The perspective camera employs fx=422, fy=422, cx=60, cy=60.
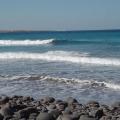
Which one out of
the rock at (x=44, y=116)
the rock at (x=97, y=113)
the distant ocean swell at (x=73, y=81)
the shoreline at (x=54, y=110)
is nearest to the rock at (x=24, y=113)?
the shoreline at (x=54, y=110)

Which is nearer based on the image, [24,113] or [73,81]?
[24,113]

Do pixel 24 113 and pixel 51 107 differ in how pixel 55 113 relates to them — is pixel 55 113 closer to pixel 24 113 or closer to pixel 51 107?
pixel 24 113

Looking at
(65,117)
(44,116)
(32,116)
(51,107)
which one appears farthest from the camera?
(51,107)

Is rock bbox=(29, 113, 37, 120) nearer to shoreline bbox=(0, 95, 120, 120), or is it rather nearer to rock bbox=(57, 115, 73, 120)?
shoreline bbox=(0, 95, 120, 120)

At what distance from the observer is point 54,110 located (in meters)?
9.60

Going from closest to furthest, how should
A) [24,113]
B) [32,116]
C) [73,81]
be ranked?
[32,116] < [24,113] < [73,81]

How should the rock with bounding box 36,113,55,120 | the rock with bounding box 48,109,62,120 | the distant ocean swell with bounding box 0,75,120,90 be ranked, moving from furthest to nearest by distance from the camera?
the distant ocean swell with bounding box 0,75,120,90
the rock with bounding box 48,109,62,120
the rock with bounding box 36,113,55,120

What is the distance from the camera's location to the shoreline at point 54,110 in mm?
9078

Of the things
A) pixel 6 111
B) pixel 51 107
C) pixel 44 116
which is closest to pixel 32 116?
pixel 44 116

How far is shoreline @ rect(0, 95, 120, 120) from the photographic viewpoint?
9.08 meters

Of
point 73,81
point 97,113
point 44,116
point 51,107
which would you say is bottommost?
point 73,81

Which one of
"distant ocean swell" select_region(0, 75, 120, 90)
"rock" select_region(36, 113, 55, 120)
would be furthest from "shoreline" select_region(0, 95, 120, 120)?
"distant ocean swell" select_region(0, 75, 120, 90)

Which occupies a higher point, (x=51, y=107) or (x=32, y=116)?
(x=32, y=116)

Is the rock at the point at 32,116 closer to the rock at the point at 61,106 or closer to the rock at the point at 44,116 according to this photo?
the rock at the point at 44,116
